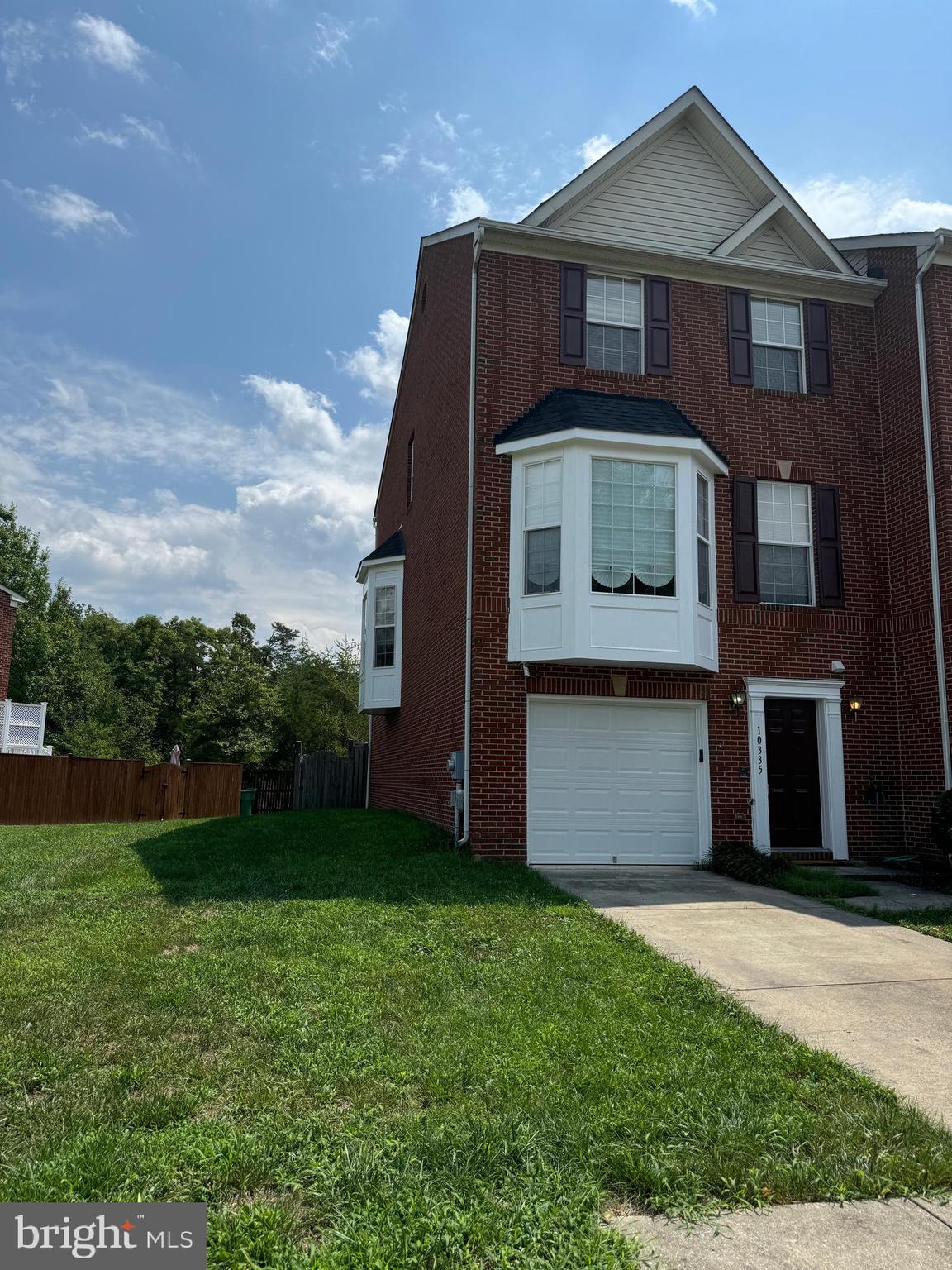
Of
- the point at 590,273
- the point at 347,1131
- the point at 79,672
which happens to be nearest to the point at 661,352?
the point at 590,273

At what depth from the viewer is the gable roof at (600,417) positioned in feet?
36.2

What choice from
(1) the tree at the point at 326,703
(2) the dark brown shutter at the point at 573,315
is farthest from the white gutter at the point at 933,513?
(1) the tree at the point at 326,703

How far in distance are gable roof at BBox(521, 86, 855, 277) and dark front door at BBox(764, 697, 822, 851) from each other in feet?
21.1

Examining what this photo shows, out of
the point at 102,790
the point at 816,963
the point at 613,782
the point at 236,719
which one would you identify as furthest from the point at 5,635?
the point at 816,963

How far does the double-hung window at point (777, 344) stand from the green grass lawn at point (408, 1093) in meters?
8.89

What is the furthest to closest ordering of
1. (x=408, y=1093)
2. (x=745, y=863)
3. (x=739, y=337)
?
(x=739, y=337) → (x=745, y=863) → (x=408, y=1093)

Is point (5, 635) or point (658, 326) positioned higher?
point (658, 326)

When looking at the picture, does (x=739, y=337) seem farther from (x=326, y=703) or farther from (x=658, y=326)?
(x=326, y=703)

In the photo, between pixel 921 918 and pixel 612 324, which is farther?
pixel 612 324

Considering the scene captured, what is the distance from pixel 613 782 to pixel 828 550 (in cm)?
444

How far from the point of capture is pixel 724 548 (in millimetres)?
11914

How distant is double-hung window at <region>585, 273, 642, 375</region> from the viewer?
1217 centimetres

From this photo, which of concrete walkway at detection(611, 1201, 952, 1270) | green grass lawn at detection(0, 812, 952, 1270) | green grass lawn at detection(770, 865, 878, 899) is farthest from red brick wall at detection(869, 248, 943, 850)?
concrete walkway at detection(611, 1201, 952, 1270)

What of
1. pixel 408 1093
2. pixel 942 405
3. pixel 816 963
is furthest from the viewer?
pixel 942 405
